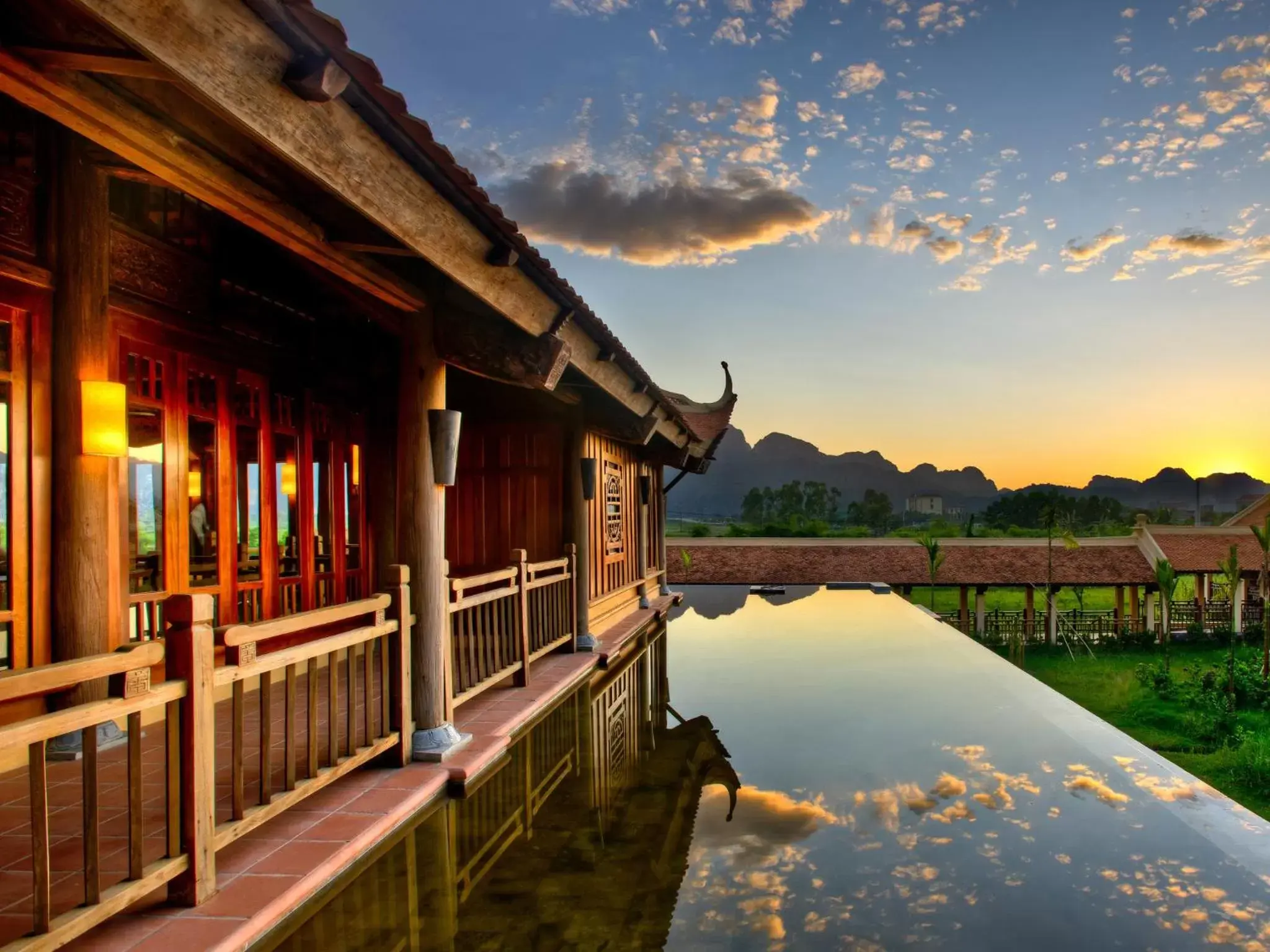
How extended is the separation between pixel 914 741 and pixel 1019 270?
1728 cm

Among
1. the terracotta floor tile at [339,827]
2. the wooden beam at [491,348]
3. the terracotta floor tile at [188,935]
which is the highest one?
the wooden beam at [491,348]

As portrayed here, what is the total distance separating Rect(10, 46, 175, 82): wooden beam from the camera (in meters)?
1.92

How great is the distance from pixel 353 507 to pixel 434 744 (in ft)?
11.3

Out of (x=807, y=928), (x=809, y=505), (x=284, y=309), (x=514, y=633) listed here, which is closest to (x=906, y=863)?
(x=807, y=928)

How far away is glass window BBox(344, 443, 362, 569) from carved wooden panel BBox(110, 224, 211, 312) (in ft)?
7.16

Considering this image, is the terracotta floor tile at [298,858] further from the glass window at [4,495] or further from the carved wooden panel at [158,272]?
the carved wooden panel at [158,272]

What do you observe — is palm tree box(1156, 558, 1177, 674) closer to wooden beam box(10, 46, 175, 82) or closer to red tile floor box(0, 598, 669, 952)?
red tile floor box(0, 598, 669, 952)

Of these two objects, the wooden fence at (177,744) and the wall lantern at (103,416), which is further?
the wall lantern at (103,416)

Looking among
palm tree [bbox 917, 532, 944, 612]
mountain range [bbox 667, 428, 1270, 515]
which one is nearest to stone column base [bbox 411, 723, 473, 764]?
palm tree [bbox 917, 532, 944, 612]

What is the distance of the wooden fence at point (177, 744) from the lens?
6.37 feet

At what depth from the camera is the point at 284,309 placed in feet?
18.8

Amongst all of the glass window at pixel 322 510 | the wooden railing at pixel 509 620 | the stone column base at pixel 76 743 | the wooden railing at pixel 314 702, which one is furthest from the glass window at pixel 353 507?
the stone column base at pixel 76 743

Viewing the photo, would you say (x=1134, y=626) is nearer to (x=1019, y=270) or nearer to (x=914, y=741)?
(x=1019, y=270)

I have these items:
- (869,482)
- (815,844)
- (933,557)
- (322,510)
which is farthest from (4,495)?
(869,482)
